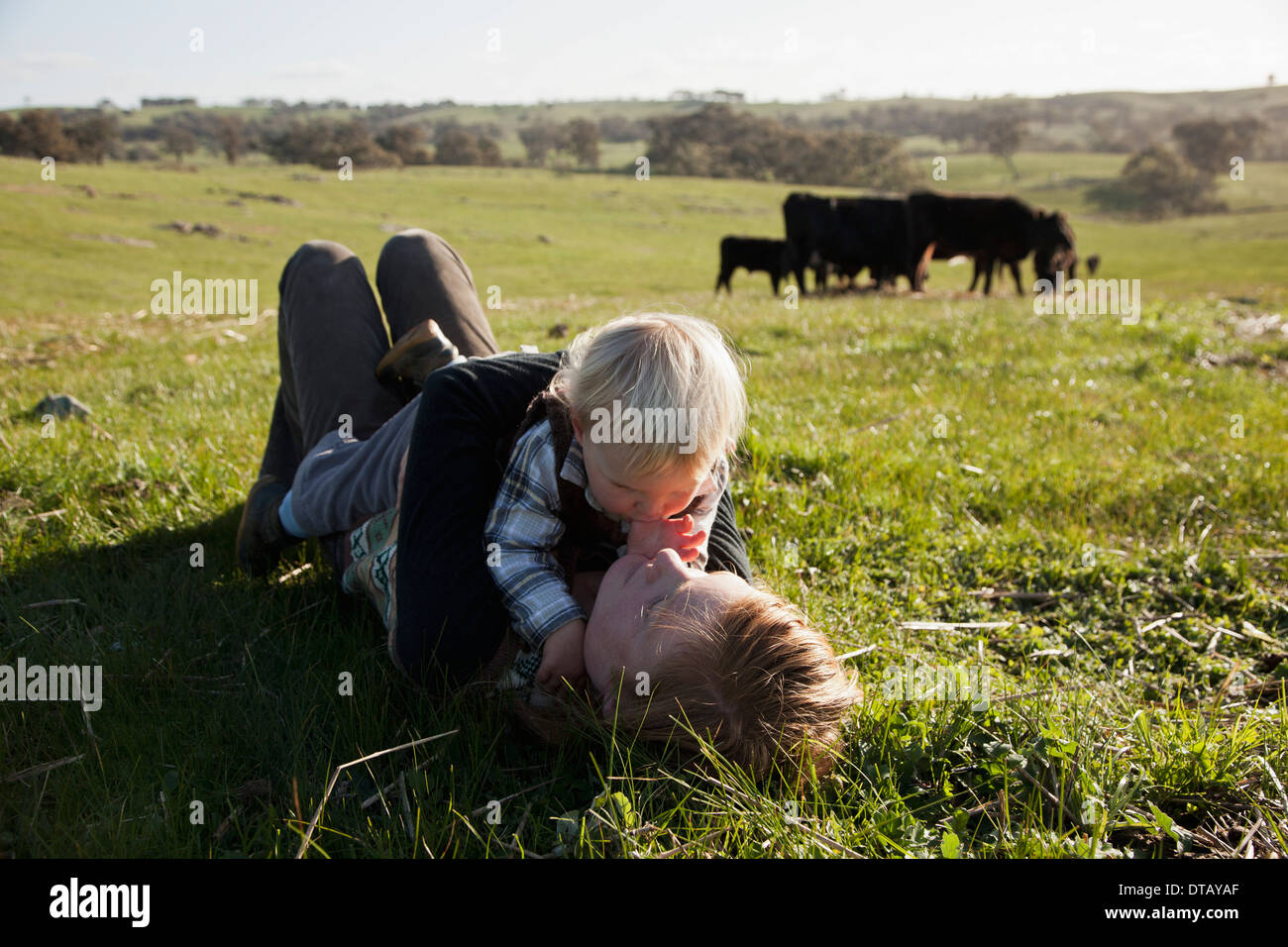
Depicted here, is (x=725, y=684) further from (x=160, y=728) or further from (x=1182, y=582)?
(x=1182, y=582)

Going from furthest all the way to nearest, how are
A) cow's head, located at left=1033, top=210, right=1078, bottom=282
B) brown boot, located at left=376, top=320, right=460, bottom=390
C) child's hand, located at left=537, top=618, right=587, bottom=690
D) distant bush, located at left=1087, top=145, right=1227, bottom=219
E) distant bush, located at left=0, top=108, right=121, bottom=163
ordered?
1. distant bush, located at left=1087, top=145, right=1227, bottom=219
2. distant bush, located at left=0, top=108, right=121, bottom=163
3. cow's head, located at left=1033, top=210, right=1078, bottom=282
4. brown boot, located at left=376, top=320, right=460, bottom=390
5. child's hand, located at left=537, top=618, right=587, bottom=690

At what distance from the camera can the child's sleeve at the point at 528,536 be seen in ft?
8.98

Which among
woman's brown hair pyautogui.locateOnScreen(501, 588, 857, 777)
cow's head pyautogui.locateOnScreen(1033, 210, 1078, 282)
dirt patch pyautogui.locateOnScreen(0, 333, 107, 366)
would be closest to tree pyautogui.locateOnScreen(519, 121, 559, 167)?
cow's head pyautogui.locateOnScreen(1033, 210, 1078, 282)

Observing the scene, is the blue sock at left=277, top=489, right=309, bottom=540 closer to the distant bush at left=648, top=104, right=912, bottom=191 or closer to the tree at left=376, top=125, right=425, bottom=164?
the tree at left=376, top=125, right=425, bottom=164

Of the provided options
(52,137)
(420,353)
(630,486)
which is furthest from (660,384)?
(52,137)

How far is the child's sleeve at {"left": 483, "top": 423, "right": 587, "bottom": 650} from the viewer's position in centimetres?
274

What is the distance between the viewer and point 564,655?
265 centimetres

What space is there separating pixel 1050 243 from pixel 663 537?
3266 cm

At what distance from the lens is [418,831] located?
216cm

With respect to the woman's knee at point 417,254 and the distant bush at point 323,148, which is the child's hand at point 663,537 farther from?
the distant bush at point 323,148

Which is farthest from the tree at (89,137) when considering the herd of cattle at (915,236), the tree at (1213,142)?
the tree at (1213,142)

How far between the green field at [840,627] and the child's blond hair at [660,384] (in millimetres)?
845

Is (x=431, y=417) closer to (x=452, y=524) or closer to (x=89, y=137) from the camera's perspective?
(x=452, y=524)

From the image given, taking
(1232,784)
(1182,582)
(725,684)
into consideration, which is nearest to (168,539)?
(725,684)
